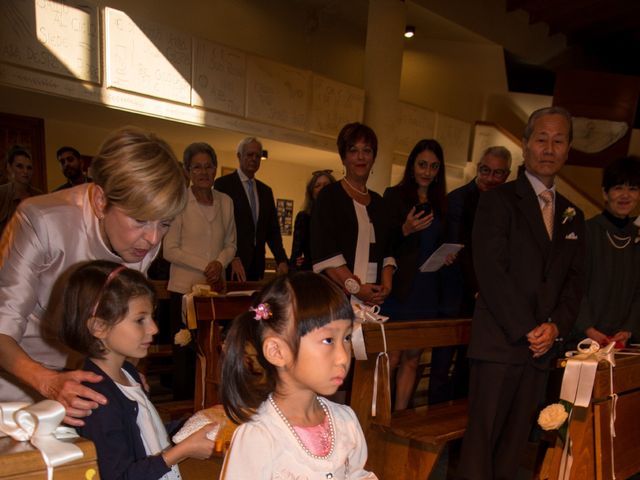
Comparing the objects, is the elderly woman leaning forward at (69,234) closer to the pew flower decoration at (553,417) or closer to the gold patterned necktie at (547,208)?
the pew flower decoration at (553,417)

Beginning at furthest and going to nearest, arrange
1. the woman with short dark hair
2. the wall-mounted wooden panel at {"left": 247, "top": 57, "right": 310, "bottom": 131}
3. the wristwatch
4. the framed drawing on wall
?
the framed drawing on wall < the wall-mounted wooden panel at {"left": 247, "top": 57, "right": 310, "bottom": 131} < the woman with short dark hair < the wristwatch

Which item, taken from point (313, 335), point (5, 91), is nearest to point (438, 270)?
point (313, 335)

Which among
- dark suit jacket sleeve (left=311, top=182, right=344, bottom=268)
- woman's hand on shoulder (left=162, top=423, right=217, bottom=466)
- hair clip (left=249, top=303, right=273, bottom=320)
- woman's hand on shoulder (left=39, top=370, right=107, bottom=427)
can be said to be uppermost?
dark suit jacket sleeve (left=311, top=182, right=344, bottom=268)

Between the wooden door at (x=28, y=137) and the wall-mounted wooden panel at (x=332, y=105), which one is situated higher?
the wall-mounted wooden panel at (x=332, y=105)

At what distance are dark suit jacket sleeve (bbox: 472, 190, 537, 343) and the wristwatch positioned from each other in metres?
0.66

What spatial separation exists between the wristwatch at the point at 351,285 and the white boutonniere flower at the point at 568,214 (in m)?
1.07

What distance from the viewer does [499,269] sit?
7.58ft

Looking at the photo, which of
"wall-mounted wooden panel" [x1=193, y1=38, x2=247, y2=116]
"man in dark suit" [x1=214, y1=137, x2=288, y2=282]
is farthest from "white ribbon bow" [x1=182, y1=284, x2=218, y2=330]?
"wall-mounted wooden panel" [x1=193, y1=38, x2=247, y2=116]

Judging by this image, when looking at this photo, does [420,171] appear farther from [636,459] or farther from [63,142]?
[63,142]

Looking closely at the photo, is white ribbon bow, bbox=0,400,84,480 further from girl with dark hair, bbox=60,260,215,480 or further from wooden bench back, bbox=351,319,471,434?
wooden bench back, bbox=351,319,471,434

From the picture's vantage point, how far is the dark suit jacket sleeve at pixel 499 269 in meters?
2.24

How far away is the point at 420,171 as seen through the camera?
326 centimetres

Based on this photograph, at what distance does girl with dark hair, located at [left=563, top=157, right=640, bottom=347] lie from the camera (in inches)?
123

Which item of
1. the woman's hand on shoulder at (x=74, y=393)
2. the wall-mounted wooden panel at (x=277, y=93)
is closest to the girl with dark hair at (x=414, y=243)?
the woman's hand on shoulder at (x=74, y=393)
